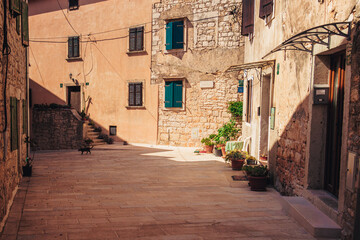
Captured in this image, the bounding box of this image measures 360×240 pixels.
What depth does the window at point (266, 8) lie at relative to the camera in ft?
23.5

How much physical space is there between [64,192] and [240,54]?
A: 370 inches

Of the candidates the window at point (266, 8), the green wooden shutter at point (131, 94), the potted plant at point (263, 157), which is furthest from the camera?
the green wooden shutter at point (131, 94)

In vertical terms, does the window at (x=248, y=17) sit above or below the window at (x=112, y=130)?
above

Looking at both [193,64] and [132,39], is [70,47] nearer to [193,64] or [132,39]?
[132,39]

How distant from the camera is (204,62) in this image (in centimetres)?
A: 1384

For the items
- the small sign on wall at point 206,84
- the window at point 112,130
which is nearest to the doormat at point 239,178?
the small sign on wall at point 206,84

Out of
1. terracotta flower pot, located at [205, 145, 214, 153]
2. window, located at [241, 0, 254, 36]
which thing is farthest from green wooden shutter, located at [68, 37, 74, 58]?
window, located at [241, 0, 254, 36]

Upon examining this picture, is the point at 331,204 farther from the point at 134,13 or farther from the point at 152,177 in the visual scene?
the point at 134,13

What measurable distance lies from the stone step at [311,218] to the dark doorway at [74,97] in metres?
14.7

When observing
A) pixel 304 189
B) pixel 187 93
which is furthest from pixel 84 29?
pixel 304 189

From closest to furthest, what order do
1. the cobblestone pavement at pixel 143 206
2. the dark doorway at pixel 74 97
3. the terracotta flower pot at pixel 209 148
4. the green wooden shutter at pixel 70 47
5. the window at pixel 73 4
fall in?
1. the cobblestone pavement at pixel 143 206
2. the terracotta flower pot at pixel 209 148
3. the window at pixel 73 4
4. the green wooden shutter at pixel 70 47
5. the dark doorway at pixel 74 97

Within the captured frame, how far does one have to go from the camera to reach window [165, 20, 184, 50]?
46.4ft

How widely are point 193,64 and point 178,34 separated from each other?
1.50 metres

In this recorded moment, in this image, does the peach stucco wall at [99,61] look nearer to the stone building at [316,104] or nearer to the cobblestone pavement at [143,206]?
the cobblestone pavement at [143,206]
